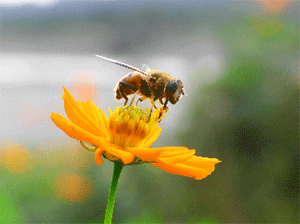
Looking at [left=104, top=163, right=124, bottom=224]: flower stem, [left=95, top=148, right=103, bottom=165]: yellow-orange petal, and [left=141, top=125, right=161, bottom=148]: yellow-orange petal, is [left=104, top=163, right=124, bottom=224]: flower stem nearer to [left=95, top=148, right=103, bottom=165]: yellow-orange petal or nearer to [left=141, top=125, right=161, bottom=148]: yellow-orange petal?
[left=95, top=148, right=103, bottom=165]: yellow-orange petal

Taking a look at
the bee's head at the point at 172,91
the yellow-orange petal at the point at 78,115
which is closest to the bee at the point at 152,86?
the bee's head at the point at 172,91

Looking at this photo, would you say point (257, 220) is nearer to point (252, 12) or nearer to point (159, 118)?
point (252, 12)

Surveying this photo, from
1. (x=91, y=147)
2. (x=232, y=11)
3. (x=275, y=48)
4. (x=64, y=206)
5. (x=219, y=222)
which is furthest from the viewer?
(x=232, y=11)

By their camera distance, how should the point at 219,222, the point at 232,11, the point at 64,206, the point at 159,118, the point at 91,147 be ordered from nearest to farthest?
the point at 91,147 → the point at 159,118 → the point at 64,206 → the point at 219,222 → the point at 232,11

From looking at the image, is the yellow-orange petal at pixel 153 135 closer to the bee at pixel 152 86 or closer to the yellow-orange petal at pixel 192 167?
the bee at pixel 152 86

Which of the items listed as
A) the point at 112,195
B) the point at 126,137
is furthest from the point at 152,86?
the point at 112,195

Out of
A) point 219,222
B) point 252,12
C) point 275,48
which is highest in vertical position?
point 252,12

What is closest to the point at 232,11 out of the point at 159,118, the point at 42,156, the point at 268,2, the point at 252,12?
the point at 252,12
